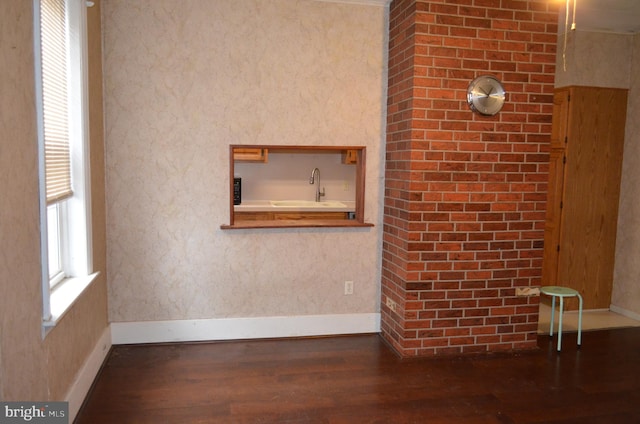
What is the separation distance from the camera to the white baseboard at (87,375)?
2.51m

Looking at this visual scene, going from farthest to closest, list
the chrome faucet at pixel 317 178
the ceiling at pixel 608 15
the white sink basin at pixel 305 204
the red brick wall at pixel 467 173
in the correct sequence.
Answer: the chrome faucet at pixel 317 178
the white sink basin at pixel 305 204
the ceiling at pixel 608 15
the red brick wall at pixel 467 173

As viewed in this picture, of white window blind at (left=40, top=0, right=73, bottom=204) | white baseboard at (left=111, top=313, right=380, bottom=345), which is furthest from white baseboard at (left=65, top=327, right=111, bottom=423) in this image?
white window blind at (left=40, top=0, right=73, bottom=204)

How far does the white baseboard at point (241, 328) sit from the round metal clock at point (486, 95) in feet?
5.79

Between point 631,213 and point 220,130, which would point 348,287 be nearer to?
point 220,130

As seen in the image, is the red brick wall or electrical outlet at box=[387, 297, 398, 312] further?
electrical outlet at box=[387, 297, 398, 312]

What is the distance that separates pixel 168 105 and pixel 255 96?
0.62 metres

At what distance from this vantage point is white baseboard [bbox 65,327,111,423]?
251cm

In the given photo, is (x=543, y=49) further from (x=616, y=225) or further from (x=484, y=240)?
(x=616, y=225)

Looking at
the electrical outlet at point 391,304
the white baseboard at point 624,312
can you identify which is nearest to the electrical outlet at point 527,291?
the electrical outlet at point 391,304

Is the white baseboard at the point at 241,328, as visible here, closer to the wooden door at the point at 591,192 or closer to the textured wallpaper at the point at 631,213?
the wooden door at the point at 591,192

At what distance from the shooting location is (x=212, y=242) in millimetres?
3672

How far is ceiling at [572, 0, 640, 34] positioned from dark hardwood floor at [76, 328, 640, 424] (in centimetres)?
259

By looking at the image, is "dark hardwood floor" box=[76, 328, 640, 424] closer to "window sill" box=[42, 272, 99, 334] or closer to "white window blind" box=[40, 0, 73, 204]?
"window sill" box=[42, 272, 99, 334]

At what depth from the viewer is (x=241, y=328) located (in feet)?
12.3
